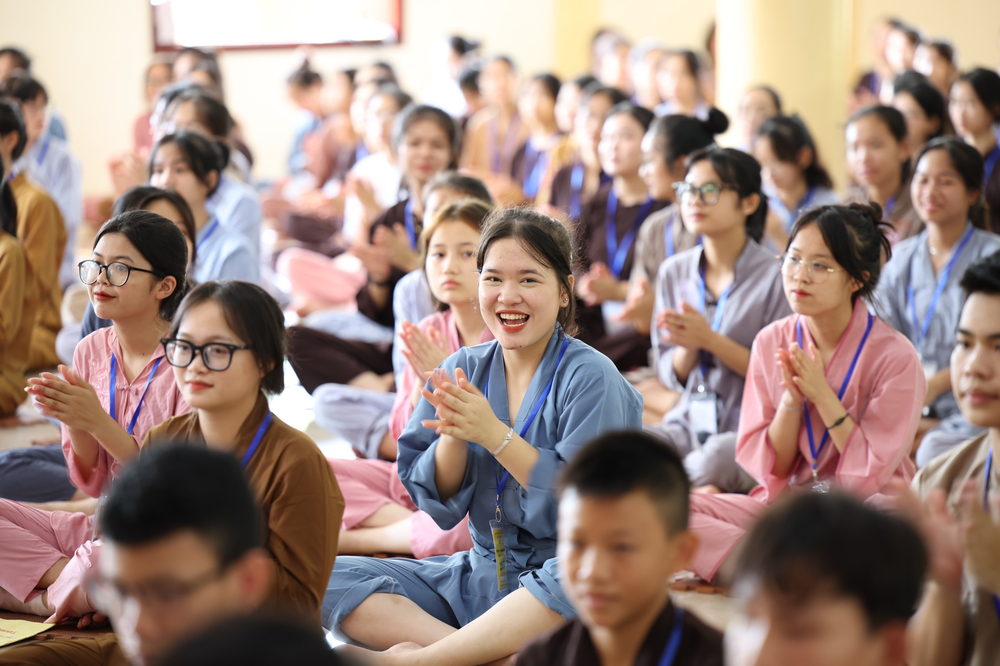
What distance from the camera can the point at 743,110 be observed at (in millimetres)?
5504

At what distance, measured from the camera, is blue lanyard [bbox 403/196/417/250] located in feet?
13.7

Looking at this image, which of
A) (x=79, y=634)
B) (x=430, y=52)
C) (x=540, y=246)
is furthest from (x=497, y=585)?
(x=430, y=52)

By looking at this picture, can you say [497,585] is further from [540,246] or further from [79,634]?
[79,634]

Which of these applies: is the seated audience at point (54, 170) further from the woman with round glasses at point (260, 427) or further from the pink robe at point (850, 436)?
the pink robe at point (850, 436)

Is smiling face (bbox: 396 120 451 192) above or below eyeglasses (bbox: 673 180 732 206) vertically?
above

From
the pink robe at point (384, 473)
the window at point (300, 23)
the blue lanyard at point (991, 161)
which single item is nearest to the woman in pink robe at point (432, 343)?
the pink robe at point (384, 473)

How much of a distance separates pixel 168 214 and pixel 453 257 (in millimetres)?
841

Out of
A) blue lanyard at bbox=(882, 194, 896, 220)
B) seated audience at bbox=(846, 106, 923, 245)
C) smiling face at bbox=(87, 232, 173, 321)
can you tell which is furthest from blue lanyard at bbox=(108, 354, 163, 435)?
blue lanyard at bbox=(882, 194, 896, 220)

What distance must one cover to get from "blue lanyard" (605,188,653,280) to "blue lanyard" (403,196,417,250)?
0.87 m

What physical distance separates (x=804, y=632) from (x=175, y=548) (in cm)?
74

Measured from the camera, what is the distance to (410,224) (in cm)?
425

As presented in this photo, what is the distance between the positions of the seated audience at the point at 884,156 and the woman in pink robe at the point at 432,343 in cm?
194

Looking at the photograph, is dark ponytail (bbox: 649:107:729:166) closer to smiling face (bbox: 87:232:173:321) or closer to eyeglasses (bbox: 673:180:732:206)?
eyeglasses (bbox: 673:180:732:206)

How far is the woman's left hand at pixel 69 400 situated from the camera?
2055 mm
